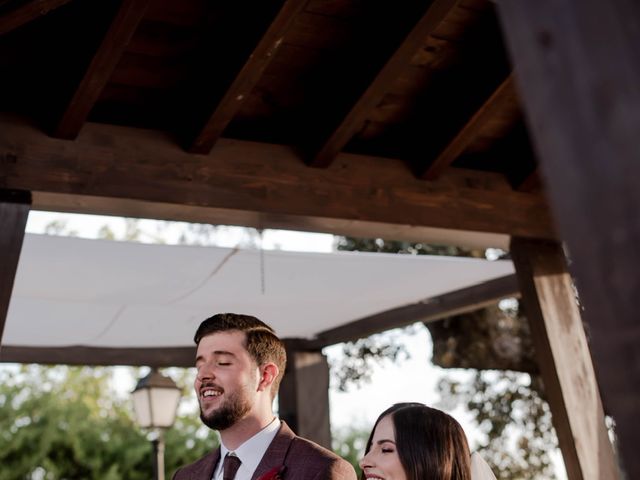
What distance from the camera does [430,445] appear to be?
226cm

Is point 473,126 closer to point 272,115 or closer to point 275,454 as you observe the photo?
point 272,115

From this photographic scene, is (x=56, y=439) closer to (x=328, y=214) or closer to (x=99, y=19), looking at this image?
(x=328, y=214)

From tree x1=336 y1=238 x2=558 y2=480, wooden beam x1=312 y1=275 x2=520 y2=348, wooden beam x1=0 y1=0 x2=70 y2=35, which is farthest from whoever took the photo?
tree x1=336 y1=238 x2=558 y2=480

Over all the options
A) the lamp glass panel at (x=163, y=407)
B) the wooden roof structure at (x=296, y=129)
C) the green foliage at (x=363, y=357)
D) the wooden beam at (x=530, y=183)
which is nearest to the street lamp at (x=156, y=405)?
the lamp glass panel at (x=163, y=407)

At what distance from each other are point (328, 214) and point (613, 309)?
3017mm

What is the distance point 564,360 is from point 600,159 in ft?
11.0

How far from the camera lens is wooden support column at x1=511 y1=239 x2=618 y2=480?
390 cm

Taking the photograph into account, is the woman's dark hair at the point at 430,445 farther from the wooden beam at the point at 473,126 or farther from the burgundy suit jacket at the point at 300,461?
the wooden beam at the point at 473,126

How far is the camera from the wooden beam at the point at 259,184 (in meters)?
3.40

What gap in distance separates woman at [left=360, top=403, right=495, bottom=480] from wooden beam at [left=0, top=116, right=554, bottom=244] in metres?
1.54

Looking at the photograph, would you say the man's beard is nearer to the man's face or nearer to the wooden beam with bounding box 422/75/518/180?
the man's face

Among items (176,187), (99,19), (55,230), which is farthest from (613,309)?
(55,230)

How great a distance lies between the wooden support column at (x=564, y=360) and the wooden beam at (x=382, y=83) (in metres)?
1.00

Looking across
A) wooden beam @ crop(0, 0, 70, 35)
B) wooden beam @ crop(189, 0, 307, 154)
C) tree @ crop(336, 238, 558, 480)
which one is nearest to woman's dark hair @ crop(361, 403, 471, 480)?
wooden beam @ crop(189, 0, 307, 154)
